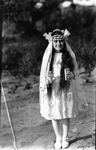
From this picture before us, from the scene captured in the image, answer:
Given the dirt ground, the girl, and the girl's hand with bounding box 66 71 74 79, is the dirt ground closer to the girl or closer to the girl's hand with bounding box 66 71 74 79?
the girl

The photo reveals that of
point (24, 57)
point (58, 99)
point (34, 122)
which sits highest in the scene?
point (24, 57)

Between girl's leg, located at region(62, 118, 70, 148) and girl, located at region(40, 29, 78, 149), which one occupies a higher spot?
girl, located at region(40, 29, 78, 149)

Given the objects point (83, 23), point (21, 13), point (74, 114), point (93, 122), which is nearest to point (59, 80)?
point (74, 114)

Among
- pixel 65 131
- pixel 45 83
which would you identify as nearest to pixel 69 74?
pixel 45 83

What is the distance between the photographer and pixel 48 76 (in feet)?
8.34

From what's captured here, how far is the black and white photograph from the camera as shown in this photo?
2.59 m

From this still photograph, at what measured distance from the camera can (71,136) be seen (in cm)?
295

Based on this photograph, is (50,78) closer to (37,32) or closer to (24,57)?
(24,57)

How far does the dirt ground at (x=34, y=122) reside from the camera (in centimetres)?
285

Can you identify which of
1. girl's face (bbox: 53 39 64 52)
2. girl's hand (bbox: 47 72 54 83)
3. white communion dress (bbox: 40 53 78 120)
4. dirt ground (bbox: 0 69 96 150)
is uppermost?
girl's face (bbox: 53 39 64 52)

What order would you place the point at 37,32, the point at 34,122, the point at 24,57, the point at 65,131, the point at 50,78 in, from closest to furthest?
1. the point at 50,78
2. the point at 65,131
3. the point at 34,122
4. the point at 24,57
5. the point at 37,32

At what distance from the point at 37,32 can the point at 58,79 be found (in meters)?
3.67

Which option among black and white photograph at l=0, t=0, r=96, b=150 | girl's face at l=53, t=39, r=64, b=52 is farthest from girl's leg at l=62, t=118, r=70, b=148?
girl's face at l=53, t=39, r=64, b=52

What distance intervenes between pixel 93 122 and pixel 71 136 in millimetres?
398
